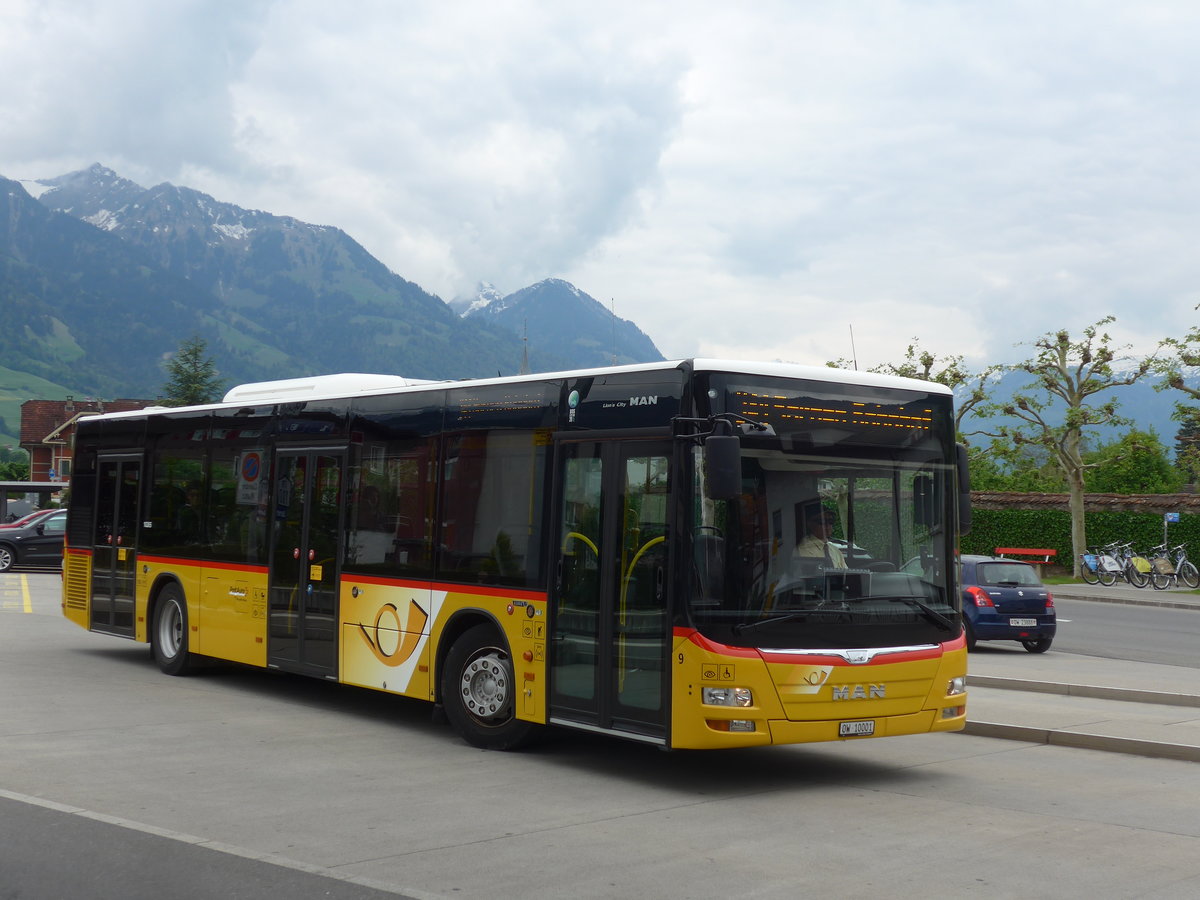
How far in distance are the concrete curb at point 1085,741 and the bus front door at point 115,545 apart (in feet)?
31.2

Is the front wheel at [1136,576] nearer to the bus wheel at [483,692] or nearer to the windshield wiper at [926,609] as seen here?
the windshield wiper at [926,609]

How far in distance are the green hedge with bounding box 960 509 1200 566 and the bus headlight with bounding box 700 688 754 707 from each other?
34146 millimetres

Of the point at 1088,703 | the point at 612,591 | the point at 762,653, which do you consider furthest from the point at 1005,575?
the point at 762,653

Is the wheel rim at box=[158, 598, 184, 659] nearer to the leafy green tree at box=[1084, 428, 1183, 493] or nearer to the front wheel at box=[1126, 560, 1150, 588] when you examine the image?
the front wheel at box=[1126, 560, 1150, 588]

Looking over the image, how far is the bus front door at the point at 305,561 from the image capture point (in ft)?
39.7

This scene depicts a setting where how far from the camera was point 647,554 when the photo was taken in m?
9.03

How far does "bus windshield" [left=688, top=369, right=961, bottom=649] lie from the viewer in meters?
8.67

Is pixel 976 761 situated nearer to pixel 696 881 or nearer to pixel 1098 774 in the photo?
pixel 1098 774

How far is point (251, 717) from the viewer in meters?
11.9

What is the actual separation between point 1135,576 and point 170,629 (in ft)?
102

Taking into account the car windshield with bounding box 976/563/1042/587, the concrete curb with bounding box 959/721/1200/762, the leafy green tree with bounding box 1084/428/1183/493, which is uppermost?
the leafy green tree with bounding box 1084/428/1183/493

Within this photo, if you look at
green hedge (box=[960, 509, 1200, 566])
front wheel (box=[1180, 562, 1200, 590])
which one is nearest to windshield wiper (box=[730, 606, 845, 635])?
front wheel (box=[1180, 562, 1200, 590])

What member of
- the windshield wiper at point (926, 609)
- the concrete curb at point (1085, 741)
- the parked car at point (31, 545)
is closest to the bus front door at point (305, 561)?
the windshield wiper at point (926, 609)

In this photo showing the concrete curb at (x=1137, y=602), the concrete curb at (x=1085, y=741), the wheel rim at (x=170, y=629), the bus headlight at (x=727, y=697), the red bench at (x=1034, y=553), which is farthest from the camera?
the red bench at (x=1034, y=553)
